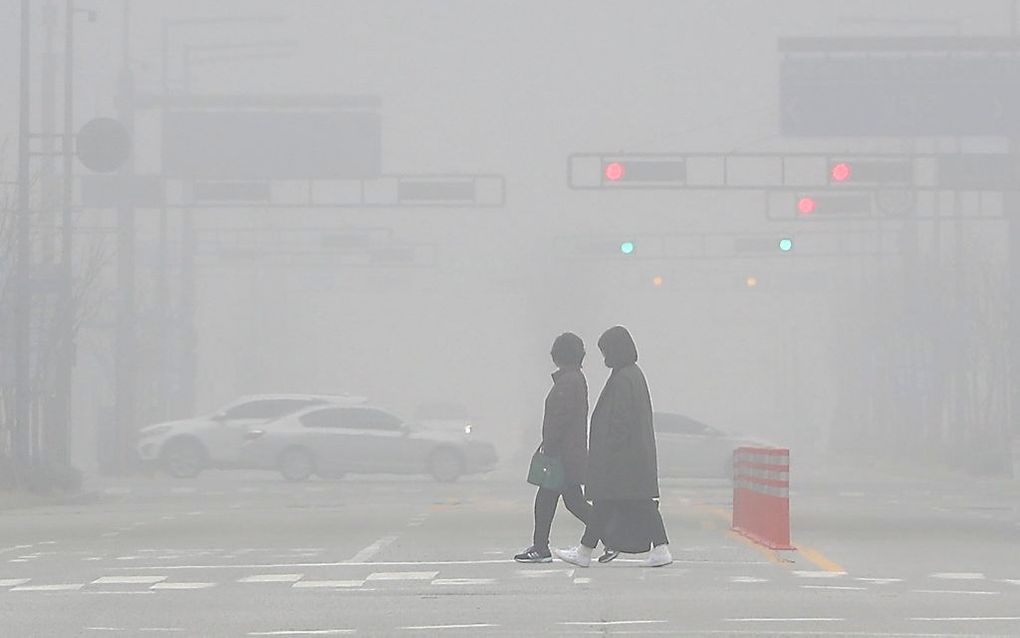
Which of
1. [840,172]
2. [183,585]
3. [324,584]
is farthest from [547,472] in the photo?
[840,172]

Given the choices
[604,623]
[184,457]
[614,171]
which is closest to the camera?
[604,623]

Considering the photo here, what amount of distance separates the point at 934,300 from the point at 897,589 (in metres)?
42.4

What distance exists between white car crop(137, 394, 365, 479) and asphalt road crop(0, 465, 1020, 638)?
13.4m

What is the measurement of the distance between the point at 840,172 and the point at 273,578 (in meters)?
32.0

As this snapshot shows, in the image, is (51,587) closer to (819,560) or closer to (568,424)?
(568,424)

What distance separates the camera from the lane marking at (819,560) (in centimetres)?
1841

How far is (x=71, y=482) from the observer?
36062mm

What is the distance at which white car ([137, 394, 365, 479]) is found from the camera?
1742 inches

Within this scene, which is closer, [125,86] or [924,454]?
[125,86]

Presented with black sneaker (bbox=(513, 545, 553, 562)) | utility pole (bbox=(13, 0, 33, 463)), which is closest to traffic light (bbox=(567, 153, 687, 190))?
utility pole (bbox=(13, 0, 33, 463))

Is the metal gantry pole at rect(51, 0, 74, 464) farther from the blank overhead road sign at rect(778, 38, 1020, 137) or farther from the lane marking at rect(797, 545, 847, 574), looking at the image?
the lane marking at rect(797, 545, 847, 574)

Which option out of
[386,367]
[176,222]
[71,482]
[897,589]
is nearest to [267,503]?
[71,482]

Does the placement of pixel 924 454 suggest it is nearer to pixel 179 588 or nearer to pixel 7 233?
pixel 7 233

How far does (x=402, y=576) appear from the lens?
17.7 metres
